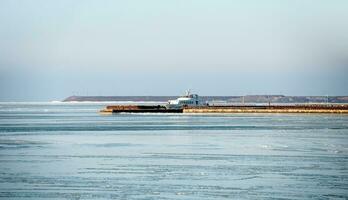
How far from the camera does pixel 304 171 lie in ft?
98.8

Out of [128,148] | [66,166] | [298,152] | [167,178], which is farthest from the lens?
[128,148]

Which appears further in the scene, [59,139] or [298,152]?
[59,139]

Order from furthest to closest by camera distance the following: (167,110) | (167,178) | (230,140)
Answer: (167,110) < (230,140) < (167,178)

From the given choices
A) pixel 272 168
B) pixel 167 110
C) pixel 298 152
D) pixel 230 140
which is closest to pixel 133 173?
pixel 272 168

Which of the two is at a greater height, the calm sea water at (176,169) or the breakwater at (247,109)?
the breakwater at (247,109)

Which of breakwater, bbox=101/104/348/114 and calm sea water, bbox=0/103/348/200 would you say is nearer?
calm sea water, bbox=0/103/348/200

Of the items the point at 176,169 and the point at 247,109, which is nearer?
the point at 176,169

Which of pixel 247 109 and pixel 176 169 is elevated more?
pixel 247 109

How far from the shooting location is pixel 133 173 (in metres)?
29.5

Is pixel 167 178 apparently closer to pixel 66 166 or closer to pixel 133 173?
pixel 133 173

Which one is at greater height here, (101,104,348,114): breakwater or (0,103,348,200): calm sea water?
(101,104,348,114): breakwater

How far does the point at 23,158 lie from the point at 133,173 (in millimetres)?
8374

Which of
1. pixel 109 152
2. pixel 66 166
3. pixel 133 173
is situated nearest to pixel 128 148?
pixel 109 152

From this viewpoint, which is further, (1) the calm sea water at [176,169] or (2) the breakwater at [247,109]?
(2) the breakwater at [247,109]
